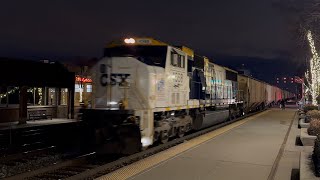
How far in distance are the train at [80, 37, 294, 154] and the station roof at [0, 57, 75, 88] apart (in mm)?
11159

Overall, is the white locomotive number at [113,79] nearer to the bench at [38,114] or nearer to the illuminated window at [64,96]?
the bench at [38,114]

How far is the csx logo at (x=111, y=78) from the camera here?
41.3ft

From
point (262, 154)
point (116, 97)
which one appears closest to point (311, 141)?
point (262, 154)

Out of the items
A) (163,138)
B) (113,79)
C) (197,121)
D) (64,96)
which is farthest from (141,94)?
(64,96)

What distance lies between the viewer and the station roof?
74.1 ft

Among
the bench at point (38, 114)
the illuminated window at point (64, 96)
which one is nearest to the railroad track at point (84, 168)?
the bench at point (38, 114)

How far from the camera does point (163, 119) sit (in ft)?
44.4

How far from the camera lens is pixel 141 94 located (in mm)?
12344

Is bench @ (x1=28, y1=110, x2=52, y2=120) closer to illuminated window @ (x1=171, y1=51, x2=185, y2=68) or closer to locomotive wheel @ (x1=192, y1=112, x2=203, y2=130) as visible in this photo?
locomotive wheel @ (x1=192, y1=112, x2=203, y2=130)

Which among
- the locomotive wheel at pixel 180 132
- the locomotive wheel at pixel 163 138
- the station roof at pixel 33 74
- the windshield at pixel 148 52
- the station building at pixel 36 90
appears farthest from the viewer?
the station building at pixel 36 90

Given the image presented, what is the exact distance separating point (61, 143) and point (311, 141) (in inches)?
390

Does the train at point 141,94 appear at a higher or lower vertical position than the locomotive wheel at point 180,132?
higher

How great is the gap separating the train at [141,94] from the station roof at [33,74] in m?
11.2

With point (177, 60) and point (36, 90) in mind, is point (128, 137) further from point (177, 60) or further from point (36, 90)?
point (36, 90)
